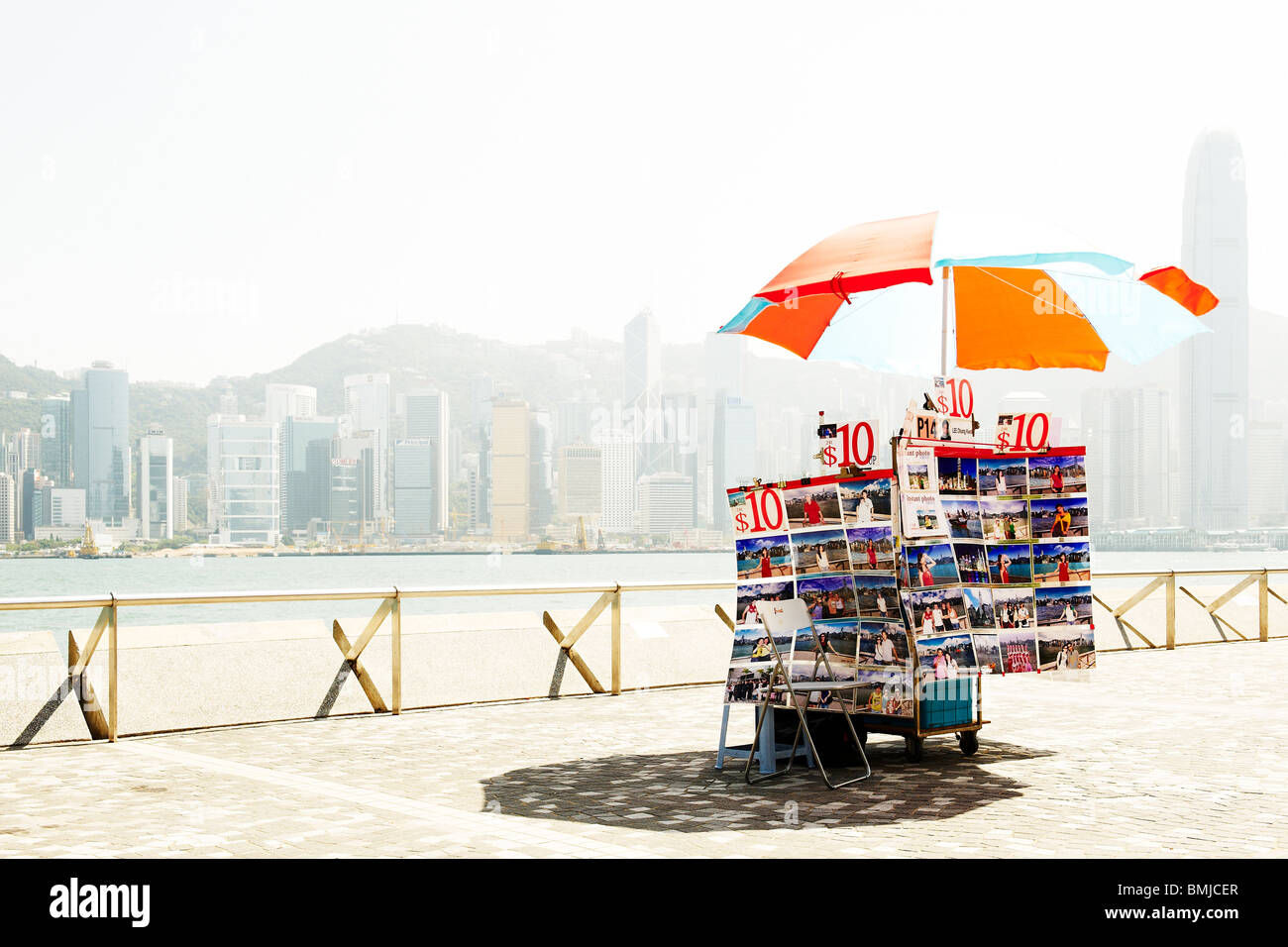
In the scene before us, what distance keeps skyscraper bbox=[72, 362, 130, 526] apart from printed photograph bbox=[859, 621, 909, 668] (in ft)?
318

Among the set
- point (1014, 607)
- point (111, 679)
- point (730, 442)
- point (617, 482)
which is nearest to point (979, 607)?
point (1014, 607)

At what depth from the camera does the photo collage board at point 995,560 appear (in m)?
7.59

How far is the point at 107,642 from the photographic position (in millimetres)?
9461

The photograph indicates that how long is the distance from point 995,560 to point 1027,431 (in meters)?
0.99

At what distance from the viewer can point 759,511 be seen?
8109 millimetres

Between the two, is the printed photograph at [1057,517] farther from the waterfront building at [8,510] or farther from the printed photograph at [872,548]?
the waterfront building at [8,510]

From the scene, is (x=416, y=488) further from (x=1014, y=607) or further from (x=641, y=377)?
(x=1014, y=607)

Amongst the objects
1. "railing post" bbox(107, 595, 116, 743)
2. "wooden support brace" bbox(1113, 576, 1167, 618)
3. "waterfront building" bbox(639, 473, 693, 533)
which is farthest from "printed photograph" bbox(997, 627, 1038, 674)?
"waterfront building" bbox(639, 473, 693, 533)

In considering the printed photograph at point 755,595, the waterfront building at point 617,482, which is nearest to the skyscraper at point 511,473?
the waterfront building at point 617,482

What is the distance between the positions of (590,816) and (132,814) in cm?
238
